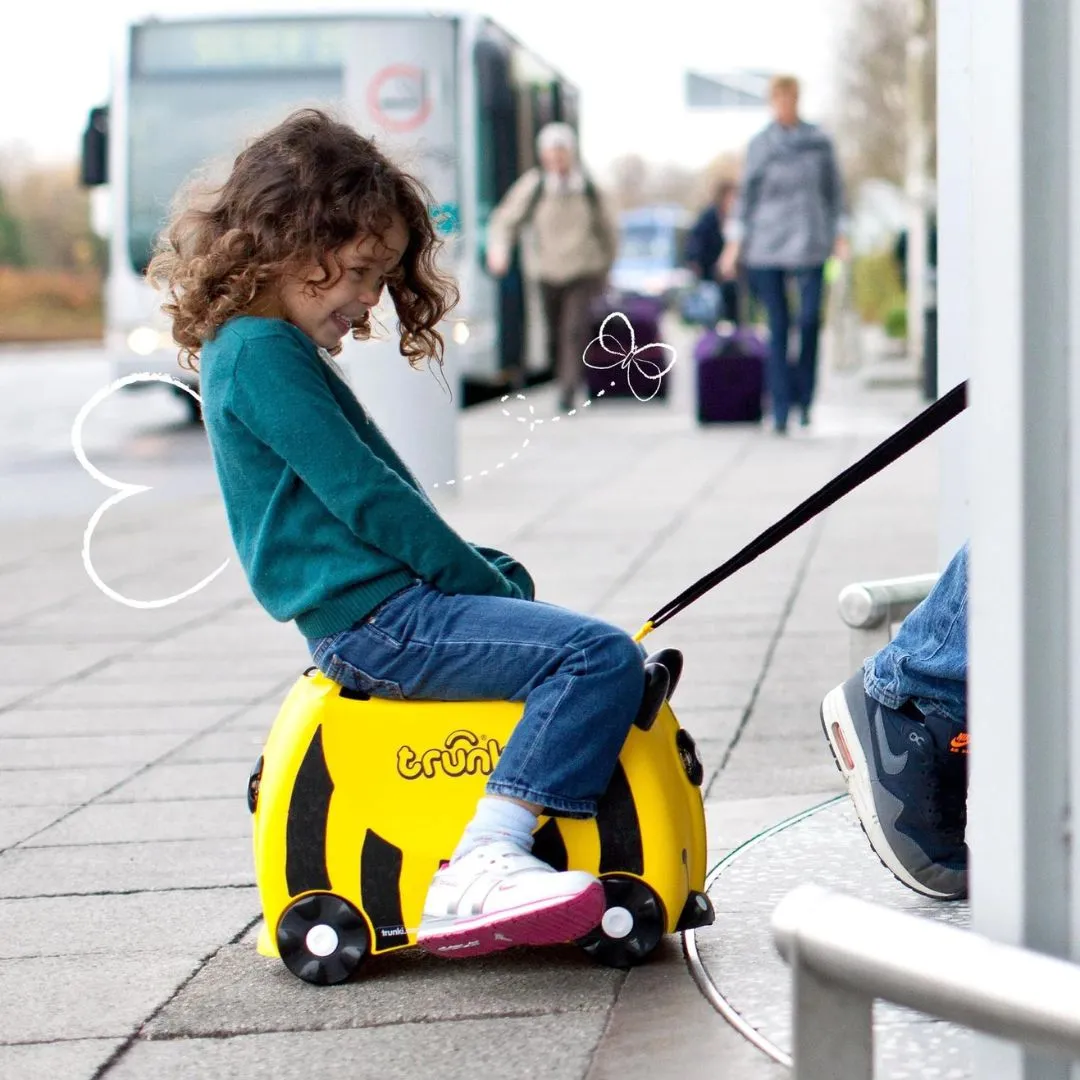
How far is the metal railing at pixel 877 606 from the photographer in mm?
3662

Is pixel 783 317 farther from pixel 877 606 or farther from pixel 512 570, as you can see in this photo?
pixel 512 570

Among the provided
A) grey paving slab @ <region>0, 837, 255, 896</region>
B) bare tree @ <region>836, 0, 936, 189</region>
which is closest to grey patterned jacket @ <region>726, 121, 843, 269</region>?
grey paving slab @ <region>0, 837, 255, 896</region>

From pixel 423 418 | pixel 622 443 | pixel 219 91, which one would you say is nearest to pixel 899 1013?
pixel 423 418

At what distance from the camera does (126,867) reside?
11.9ft

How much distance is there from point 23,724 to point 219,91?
10570 mm

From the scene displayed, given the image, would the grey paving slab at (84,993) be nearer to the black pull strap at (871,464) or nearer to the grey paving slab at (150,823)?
the grey paving slab at (150,823)

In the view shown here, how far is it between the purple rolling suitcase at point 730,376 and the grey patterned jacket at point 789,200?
78 centimetres

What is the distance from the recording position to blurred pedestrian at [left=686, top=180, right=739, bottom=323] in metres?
15.8

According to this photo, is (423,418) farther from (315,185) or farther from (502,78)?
(502,78)

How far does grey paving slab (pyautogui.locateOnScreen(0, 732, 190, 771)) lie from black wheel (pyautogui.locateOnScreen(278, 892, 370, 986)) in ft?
5.72

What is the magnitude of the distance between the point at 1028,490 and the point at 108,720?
370cm

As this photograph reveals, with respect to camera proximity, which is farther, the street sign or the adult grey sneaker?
the street sign

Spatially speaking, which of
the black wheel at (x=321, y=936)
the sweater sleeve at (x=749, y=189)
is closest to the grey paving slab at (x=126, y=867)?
the black wheel at (x=321, y=936)

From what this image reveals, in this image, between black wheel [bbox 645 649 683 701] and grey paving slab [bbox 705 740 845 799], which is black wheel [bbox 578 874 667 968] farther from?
grey paving slab [bbox 705 740 845 799]
